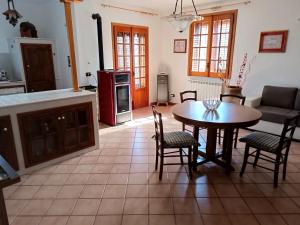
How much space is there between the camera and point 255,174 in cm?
272

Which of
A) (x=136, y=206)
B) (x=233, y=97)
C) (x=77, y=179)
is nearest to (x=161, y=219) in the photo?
(x=136, y=206)

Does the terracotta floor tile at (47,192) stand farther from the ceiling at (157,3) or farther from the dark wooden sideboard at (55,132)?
the ceiling at (157,3)

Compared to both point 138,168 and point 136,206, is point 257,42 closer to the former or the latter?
point 138,168

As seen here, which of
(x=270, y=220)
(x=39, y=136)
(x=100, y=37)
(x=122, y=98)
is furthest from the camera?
(x=122, y=98)

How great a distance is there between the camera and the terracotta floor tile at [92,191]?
2.33 metres

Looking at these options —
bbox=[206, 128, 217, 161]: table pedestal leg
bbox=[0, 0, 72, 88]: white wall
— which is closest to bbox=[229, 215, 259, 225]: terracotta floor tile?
bbox=[206, 128, 217, 161]: table pedestal leg

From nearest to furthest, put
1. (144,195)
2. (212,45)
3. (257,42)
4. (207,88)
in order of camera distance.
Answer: (144,195) < (257,42) < (212,45) < (207,88)

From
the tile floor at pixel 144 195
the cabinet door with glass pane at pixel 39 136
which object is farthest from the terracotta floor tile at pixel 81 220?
the cabinet door with glass pane at pixel 39 136

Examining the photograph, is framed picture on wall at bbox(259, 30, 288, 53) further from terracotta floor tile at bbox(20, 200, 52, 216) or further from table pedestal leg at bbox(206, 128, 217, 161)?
terracotta floor tile at bbox(20, 200, 52, 216)

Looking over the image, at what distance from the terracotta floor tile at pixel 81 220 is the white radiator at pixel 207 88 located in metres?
4.04

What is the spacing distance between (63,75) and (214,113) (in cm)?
416

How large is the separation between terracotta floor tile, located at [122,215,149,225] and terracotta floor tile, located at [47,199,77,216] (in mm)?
567

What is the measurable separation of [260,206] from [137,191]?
50.7 inches

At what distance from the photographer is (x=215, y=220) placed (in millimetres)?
1976
